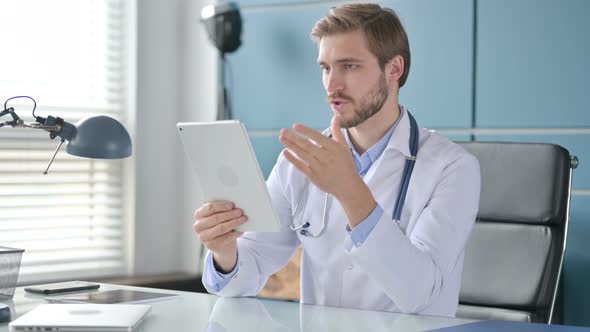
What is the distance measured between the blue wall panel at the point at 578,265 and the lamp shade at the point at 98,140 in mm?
1713

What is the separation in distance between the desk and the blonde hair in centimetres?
70

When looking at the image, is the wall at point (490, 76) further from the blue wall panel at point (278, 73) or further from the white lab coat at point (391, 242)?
the white lab coat at point (391, 242)

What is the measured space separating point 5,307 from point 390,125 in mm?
1053

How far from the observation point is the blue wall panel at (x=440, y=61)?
319 cm

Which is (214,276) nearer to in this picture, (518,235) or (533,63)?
(518,235)

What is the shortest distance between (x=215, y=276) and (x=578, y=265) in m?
1.50

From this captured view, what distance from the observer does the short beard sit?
6.85ft

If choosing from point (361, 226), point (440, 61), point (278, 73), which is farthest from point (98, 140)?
point (278, 73)

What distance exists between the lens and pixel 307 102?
3.57m

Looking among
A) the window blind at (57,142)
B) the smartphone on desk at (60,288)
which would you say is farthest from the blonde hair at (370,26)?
the window blind at (57,142)

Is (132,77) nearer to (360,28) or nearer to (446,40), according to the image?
(446,40)

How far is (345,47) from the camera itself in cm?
208

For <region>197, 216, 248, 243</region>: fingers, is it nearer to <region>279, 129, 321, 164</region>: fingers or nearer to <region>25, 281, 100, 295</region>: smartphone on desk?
<region>279, 129, 321, 164</region>: fingers

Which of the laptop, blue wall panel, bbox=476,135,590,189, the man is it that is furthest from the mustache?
blue wall panel, bbox=476,135,590,189
